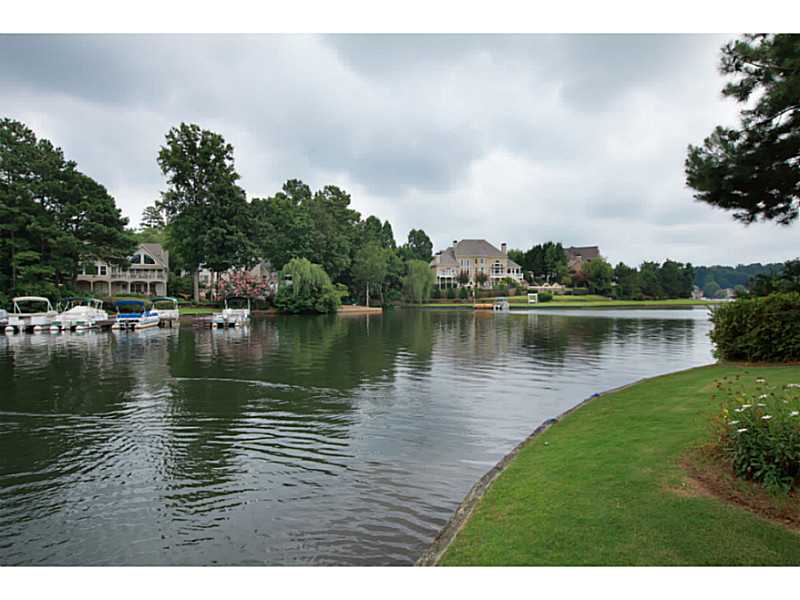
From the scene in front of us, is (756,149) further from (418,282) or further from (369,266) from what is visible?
(418,282)

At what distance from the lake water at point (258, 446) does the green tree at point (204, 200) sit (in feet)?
137

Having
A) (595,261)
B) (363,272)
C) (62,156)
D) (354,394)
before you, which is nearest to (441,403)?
(354,394)

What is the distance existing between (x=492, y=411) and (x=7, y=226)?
4894 cm

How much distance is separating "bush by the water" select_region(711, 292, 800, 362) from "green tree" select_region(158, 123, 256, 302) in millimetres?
56847

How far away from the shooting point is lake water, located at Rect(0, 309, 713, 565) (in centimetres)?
608

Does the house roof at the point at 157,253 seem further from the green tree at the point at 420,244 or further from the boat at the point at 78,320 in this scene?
the green tree at the point at 420,244

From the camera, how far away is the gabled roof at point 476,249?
353 ft

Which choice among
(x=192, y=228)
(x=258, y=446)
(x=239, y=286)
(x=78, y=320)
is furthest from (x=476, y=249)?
(x=258, y=446)

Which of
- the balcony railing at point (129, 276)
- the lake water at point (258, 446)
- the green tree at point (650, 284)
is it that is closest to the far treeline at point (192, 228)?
the balcony railing at point (129, 276)

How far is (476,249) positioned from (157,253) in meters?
63.4

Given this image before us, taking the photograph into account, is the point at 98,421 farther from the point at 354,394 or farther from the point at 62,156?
the point at 62,156

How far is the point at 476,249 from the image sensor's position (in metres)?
108

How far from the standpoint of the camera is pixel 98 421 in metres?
11.8

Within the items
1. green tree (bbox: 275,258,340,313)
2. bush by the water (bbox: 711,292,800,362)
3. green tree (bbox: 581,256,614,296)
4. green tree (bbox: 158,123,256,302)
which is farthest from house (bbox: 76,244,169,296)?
green tree (bbox: 581,256,614,296)
